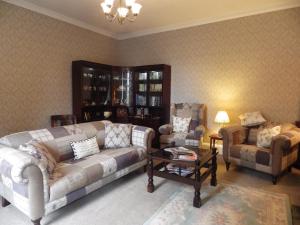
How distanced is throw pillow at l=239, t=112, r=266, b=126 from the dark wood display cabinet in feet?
5.75

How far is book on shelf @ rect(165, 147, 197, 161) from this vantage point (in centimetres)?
256

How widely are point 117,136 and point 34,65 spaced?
222cm

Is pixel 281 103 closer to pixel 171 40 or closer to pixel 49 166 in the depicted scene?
pixel 171 40

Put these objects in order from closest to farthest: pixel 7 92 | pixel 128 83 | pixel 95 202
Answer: pixel 95 202 < pixel 7 92 < pixel 128 83

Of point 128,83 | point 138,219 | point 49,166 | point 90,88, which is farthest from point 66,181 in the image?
point 128,83

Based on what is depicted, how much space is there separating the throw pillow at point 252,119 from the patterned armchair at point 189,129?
0.75 m

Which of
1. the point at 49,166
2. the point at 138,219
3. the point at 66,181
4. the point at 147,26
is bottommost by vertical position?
the point at 138,219

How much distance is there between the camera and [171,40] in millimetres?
5020

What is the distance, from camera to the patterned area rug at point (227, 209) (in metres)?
2.11

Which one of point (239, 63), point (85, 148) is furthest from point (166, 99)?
point (85, 148)

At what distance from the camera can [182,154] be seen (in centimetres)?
271

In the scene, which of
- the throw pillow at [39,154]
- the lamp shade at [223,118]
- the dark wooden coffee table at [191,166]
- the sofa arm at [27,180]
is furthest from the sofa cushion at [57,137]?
the lamp shade at [223,118]

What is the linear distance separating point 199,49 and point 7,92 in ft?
12.5

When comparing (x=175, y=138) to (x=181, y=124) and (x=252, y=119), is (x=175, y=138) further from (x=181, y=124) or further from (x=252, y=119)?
(x=252, y=119)
